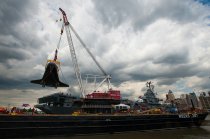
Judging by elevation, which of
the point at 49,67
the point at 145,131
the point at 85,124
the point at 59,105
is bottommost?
the point at 145,131

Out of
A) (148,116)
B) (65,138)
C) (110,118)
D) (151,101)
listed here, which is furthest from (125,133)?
(151,101)

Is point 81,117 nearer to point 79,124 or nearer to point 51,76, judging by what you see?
point 79,124

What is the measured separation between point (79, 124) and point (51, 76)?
18154 mm

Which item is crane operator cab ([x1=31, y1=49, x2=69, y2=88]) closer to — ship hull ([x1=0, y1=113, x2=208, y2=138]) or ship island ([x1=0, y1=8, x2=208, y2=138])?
ship island ([x1=0, y1=8, x2=208, y2=138])

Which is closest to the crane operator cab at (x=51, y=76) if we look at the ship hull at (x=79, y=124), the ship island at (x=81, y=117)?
the ship island at (x=81, y=117)

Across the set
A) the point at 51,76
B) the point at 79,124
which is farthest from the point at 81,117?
the point at 51,76

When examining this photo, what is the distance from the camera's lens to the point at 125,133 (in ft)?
138

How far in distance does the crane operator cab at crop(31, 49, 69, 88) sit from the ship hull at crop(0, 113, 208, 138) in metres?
16.4

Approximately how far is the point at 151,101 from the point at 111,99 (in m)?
40.2

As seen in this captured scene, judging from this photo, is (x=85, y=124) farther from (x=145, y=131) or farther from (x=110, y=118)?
(x=145, y=131)

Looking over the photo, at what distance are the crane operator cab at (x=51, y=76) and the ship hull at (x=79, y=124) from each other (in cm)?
1638

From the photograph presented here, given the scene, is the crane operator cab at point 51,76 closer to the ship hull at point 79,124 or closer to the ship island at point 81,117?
the ship island at point 81,117

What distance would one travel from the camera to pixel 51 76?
4878 centimetres

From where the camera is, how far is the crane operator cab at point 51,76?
156 feet
